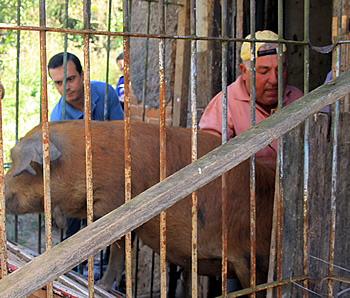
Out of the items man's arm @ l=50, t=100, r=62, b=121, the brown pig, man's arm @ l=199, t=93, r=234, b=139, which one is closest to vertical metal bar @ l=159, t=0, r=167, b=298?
the brown pig

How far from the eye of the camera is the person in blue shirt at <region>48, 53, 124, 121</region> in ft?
13.0

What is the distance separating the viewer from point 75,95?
4.04m

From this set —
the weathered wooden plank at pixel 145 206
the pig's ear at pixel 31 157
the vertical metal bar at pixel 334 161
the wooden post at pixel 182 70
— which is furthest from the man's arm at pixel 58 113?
the weathered wooden plank at pixel 145 206

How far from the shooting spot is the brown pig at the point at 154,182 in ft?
8.36

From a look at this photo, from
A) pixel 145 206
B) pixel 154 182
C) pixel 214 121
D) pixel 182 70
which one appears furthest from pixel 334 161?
pixel 182 70

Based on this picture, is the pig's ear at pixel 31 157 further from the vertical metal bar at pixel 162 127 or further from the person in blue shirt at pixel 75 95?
the person in blue shirt at pixel 75 95

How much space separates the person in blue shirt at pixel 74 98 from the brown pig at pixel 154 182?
52.5 inches

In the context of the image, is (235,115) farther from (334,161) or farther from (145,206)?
(145,206)

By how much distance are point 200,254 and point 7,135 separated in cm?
510

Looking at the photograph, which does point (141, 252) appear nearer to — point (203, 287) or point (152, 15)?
point (203, 287)

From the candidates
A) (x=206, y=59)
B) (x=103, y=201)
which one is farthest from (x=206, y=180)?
(x=206, y=59)

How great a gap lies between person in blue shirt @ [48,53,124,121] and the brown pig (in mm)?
1334

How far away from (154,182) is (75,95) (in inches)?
70.5

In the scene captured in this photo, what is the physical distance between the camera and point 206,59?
3.66 metres
